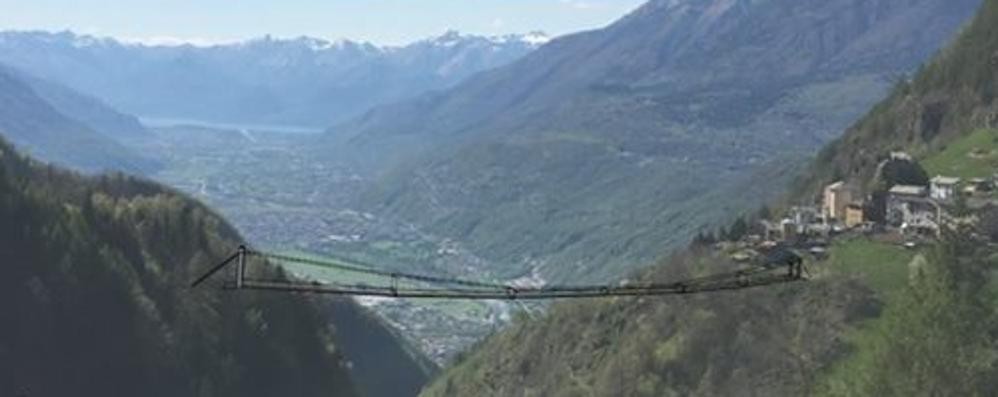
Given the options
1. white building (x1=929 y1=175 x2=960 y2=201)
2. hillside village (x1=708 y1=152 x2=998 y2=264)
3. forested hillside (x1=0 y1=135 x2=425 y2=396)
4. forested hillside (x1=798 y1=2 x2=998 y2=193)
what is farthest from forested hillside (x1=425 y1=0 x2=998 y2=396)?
forested hillside (x1=0 y1=135 x2=425 y2=396)

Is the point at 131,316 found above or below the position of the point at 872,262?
below

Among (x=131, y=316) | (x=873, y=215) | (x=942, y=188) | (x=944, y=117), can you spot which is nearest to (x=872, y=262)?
(x=873, y=215)

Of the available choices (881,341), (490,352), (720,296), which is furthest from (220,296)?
(881,341)

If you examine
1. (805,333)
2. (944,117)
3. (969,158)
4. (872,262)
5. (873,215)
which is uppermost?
(944,117)

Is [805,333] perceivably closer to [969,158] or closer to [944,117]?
[969,158]

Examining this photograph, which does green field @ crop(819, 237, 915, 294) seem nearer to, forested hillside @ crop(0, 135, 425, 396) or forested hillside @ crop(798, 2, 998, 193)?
forested hillside @ crop(0, 135, 425, 396)

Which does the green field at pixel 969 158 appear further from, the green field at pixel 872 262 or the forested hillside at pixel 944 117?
the green field at pixel 872 262

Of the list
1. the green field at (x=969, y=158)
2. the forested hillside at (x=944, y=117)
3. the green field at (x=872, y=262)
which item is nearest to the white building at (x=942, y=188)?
the green field at (x=969, y=158)

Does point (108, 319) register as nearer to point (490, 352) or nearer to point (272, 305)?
point (272, 305)

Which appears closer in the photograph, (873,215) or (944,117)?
(873,215)
